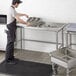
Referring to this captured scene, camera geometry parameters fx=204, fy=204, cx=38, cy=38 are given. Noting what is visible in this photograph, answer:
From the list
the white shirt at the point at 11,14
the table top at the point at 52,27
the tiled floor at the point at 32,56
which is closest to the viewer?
the white shirt at the point at 11,14

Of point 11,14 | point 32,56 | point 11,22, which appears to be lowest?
point 32,56

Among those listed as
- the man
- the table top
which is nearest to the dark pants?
the man

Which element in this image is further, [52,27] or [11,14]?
[52,27]

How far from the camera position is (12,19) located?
4324 mm

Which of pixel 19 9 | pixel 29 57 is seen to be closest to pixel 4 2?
pixel 19 9

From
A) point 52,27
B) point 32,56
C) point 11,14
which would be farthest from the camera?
point 32,56

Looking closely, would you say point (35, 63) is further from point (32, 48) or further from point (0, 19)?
point (0, 19)

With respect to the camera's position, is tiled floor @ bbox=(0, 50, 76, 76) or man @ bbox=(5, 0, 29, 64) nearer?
man @ bbox=(5, 0, 29, 64)

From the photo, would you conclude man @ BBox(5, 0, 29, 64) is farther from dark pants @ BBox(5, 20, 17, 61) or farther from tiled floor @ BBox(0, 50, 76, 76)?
tiled floor @ BBox(0, 50, 76, 76)

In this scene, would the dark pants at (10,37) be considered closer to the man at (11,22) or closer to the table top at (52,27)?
the man at (11,22)

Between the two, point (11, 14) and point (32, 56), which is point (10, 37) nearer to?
point (11, 14)

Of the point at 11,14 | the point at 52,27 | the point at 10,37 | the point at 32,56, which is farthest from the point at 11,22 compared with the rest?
the point at 32,56

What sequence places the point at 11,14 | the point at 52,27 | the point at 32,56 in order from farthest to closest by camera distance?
1. the point at 32,56
2. the point at 52,27
3. the point at 11,14

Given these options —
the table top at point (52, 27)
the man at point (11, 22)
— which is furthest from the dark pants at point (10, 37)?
the table top at point (52, 27)
